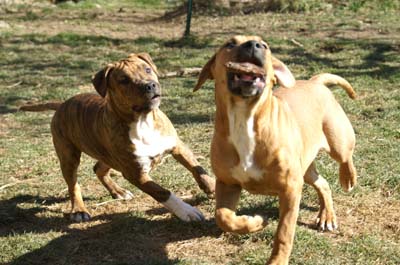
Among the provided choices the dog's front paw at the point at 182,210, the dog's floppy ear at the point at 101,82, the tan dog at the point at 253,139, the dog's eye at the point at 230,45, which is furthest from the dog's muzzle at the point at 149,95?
the dog's eye at the point at 230,45

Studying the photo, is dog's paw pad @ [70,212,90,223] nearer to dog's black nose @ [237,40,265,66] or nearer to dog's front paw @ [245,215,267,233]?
dog's front paw @ [245,215,267,233]

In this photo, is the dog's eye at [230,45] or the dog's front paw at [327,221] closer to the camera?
the dog's eye at [230,45]

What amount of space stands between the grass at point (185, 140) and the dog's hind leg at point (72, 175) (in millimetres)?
124

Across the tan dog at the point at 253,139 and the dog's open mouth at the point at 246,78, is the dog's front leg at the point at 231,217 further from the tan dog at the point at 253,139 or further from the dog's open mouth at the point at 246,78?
the dog's open mouth at the point at 246,78

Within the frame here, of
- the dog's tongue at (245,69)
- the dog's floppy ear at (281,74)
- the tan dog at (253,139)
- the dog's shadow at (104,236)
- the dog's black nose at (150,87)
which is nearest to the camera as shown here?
the dog's tongue at (245,69)

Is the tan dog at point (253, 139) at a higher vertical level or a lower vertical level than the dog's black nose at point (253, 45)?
lower

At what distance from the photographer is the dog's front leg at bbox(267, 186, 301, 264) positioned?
424cm

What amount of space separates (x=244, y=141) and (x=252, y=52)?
1.93 feet

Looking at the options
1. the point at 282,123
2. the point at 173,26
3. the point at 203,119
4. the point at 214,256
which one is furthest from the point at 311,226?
the point at 173,26

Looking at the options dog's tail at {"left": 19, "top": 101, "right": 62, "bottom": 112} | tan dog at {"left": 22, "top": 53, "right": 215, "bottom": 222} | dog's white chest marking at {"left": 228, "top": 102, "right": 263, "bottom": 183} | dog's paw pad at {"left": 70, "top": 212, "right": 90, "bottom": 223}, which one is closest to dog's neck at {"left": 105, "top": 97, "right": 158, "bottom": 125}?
tan dog at {"left": 22, "top": 53, "right": 215, "bottom": 222}

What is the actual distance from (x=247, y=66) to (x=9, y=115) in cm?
677

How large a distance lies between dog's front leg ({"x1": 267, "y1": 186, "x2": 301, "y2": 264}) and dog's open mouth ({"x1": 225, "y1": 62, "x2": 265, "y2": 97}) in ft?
2.47

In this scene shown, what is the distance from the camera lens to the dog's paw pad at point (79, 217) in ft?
19.3

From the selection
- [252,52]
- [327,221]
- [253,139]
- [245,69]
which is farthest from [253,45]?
[327,221]
